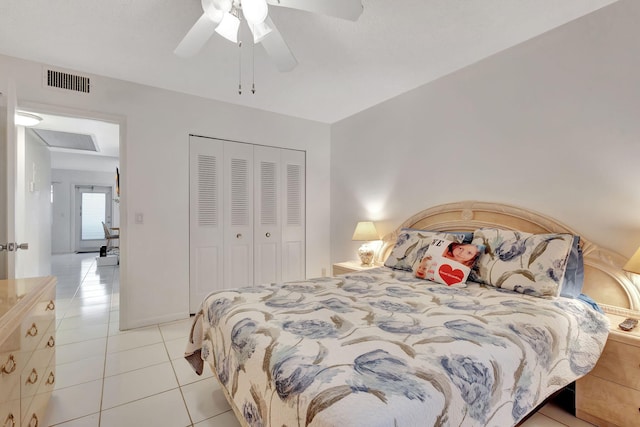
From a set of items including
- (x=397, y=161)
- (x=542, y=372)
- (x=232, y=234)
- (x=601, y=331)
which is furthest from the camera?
(x=232, y=234)

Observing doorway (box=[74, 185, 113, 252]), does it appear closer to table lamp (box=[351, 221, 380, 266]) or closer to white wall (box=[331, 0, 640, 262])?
table lamp (box=[351, 221, 380, 266])

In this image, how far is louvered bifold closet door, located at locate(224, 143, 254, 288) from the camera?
361 cm

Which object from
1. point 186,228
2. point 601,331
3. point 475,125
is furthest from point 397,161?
point 186,228

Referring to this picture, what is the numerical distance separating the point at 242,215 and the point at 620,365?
134 inches

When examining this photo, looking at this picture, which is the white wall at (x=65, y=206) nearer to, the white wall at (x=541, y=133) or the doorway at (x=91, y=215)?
the doorway at (x=91, y=215)

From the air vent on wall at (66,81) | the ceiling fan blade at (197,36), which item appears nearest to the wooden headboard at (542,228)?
the ceiling fan blade at (197,36)

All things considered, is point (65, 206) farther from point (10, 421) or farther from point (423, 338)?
point (423, 338)

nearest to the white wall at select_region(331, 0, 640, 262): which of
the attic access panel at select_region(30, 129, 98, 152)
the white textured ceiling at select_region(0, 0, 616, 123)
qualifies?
the white textured ceiling at select_region(0, 0, 616, 123)

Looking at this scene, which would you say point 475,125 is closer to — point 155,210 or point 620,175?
point 620,175

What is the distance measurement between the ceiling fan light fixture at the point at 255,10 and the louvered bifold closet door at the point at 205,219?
6.85 ft

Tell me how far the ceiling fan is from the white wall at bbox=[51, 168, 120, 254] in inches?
319

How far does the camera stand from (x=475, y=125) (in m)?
2.67

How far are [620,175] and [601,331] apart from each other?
0.99 meters

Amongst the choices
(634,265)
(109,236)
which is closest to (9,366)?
(634,265)
